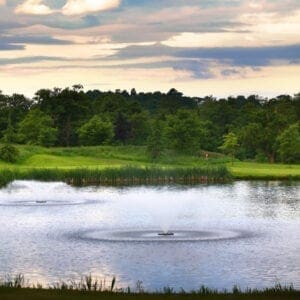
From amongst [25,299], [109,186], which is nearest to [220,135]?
[109,186]

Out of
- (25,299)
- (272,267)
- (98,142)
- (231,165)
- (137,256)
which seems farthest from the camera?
(98,142)

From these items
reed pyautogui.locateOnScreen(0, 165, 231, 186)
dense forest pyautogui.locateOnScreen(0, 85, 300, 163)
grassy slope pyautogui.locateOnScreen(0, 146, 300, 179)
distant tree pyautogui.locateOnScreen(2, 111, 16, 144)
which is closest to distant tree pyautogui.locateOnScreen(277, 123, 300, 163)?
dense forest pyautogui.locateOnScreen(0, 85, 300, 163)

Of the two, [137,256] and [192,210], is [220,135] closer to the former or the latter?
[192,210]

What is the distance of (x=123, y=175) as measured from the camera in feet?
257

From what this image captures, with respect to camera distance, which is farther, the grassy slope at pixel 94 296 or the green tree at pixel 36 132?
the green tree at pixel 36 132

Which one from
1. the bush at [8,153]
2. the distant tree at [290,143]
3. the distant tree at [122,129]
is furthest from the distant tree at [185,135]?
the bush at [8,153]

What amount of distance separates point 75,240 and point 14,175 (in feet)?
144

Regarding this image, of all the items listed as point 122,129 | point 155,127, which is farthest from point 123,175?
point 122,129

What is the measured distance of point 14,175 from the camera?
8062cm

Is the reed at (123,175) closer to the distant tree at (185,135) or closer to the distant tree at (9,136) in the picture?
the distant tree at (185,135)

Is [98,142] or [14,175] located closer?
[14,175]

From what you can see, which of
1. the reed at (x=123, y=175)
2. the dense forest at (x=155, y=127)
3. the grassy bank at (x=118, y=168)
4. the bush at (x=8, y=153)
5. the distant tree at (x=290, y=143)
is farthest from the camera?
the dense forest at (x=155, y=127)

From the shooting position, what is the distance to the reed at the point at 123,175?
7831 cm

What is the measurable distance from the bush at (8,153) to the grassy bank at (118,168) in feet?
2.78
